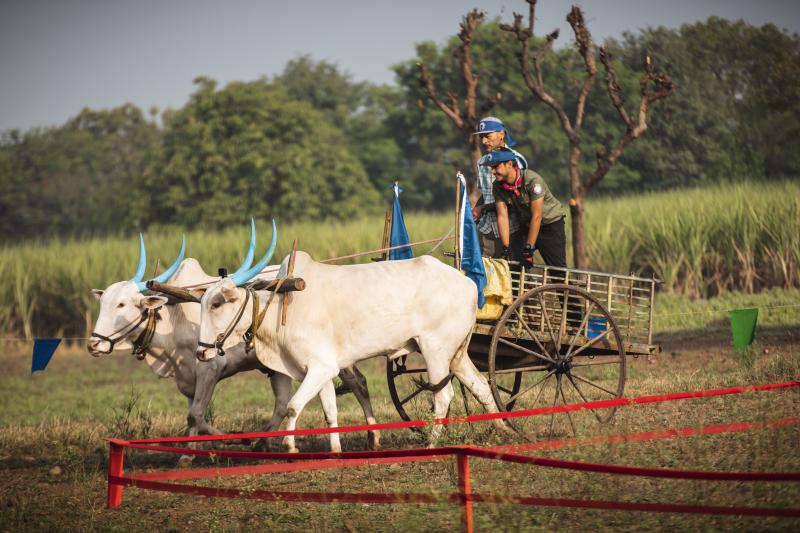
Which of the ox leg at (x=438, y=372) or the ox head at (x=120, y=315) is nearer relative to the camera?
the ox leg at (x=438, y=372)

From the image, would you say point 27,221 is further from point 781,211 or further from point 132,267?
point 781,211

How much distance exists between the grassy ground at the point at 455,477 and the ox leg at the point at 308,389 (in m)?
0.47

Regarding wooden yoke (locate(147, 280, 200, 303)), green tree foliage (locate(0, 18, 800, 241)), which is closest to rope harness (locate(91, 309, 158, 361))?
wooden yoke (locate(147, 280, 200, 303))

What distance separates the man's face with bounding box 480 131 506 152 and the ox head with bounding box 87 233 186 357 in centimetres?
299

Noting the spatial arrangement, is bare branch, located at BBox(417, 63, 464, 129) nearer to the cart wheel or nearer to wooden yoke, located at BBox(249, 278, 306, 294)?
the cart wheel

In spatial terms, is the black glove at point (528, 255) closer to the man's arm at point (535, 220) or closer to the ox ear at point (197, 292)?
the man's arm at point (535, 220)

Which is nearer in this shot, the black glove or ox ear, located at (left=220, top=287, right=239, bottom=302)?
ox ear, located at (left=220, top=287, right=239, bottom=302)

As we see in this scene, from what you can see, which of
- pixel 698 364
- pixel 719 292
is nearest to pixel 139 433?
pixel 698 364

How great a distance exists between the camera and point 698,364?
486 inches

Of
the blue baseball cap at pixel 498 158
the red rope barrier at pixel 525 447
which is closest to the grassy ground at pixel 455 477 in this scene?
the red rope barrier at pixel 525 447

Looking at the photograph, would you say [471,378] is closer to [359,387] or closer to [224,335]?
[359,387]

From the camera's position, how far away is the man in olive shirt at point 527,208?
8.52 metres

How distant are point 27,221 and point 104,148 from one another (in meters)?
11.0

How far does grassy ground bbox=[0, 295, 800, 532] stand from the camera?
231 inches
